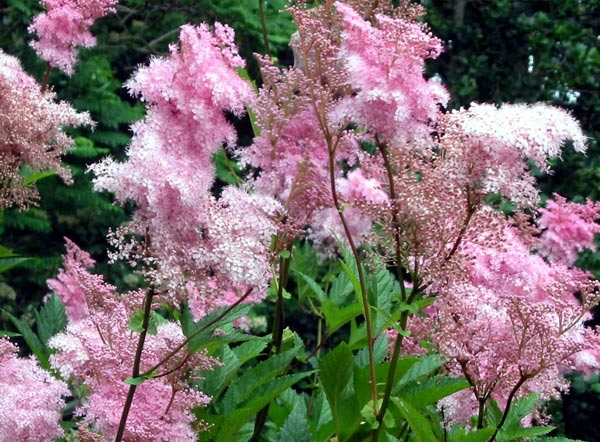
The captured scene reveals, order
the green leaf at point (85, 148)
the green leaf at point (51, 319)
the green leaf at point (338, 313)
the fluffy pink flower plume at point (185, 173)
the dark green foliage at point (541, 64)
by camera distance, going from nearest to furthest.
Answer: the fluffy pink flower plume at point (185, 173), the green leaf at point (338, 313), the green leaf at point (51, 319), the dark green foliage at point (541, 64), the green leaf at point (85, 148)

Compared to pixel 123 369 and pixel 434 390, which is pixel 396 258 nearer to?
pixel 434 390

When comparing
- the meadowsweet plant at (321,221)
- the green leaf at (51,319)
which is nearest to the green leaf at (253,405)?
the meadowsweet plant at (321,221)

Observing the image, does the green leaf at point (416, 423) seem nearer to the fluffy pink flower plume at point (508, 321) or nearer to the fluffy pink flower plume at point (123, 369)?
the fluffy pink flower plume at point (508, 321)

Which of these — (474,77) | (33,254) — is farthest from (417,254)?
(33,254)

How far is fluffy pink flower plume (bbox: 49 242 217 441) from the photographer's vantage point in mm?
1142

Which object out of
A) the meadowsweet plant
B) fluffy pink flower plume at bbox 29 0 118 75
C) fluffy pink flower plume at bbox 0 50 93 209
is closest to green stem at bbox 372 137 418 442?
the meadowsweet plant

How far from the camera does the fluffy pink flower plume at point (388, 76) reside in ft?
3.52

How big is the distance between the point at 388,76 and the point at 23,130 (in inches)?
28.5

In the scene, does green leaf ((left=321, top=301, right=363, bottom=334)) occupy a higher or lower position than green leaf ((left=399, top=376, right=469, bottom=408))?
lower

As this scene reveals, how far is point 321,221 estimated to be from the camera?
1.45 meters

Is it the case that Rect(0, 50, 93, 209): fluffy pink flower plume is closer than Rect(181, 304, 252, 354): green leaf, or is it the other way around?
Rect(181, 304, 252, 354): green leaf

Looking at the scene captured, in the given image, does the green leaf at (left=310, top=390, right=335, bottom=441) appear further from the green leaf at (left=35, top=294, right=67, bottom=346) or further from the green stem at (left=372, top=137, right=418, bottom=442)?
the green leaf at (left=35, top=294, right=67, bottom=346)

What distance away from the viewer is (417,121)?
1.12 meters

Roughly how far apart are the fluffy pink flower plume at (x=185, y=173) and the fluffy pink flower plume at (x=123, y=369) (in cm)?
14
